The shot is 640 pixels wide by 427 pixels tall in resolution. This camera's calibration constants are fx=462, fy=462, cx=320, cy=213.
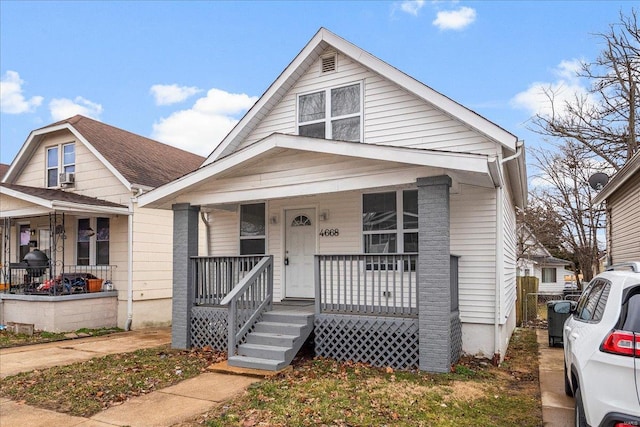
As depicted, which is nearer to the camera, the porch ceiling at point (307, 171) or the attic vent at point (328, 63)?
the porch ceiling at point (307, 171)

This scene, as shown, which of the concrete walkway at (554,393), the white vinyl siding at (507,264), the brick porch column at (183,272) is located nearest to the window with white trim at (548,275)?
the white vinyl siding at (507,264)

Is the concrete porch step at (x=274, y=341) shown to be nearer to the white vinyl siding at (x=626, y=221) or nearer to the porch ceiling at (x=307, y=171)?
the porch ceiling at (x=307, y=171)

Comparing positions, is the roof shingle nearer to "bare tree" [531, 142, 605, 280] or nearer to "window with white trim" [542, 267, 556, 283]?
"bare tree" [531, 142, 605, 280]

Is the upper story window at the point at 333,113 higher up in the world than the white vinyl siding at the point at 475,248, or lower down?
higher up

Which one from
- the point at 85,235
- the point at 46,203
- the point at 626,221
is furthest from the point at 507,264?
the point at 85,235

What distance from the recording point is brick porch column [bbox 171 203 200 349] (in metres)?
9.25

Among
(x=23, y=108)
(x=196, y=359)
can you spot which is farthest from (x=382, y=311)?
(x=23, y=108)

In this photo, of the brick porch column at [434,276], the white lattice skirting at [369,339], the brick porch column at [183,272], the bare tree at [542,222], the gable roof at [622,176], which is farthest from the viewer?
the bare tree at [542,222]

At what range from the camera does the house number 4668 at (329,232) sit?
387 inches

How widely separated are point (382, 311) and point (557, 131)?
13.2 m

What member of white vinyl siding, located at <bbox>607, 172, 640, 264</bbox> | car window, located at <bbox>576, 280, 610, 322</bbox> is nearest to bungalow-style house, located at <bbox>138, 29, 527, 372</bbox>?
white vinyl siding, located at <bbox>607, 172, 640, 264</bbox>

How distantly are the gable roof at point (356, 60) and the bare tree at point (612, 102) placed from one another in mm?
9745

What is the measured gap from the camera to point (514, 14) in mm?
14875

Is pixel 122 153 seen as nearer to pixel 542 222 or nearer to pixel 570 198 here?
pixel 570 198
